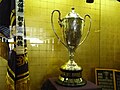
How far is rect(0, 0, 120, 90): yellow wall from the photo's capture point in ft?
5.44

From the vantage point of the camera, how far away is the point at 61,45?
1769mm

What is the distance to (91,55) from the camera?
190cm

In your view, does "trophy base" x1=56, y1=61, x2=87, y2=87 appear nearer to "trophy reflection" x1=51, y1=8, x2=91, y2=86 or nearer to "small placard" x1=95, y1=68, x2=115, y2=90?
"trophy reflection" x1=51, y1=8, x2=91, y2=86

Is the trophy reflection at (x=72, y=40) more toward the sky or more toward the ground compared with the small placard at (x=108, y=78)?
more toward the sky

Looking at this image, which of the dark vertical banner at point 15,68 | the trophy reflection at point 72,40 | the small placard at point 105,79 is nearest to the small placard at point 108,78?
the small placard at point 105,79

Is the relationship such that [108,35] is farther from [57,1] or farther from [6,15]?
[6,15]

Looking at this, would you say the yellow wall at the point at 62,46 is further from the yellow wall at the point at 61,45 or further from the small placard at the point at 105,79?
the small placard at the point at 105,79

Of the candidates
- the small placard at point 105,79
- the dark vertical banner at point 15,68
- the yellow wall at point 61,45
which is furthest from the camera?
the small placard at point 105,79

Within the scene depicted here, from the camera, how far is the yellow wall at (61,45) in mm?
1657

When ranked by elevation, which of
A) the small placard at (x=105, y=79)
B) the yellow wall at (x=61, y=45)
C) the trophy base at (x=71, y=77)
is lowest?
the small placard at (x=105, y=79)

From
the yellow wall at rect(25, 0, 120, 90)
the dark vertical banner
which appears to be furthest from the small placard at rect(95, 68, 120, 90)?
the dark vertical banner

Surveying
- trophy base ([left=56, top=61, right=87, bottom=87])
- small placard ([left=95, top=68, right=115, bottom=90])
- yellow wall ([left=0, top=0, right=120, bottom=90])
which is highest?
yellow wall ([left=0, top=0, right=120, bottom=90])

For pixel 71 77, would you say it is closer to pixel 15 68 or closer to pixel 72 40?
pixel 72 40

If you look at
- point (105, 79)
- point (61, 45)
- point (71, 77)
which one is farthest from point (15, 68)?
point (105, 79)
